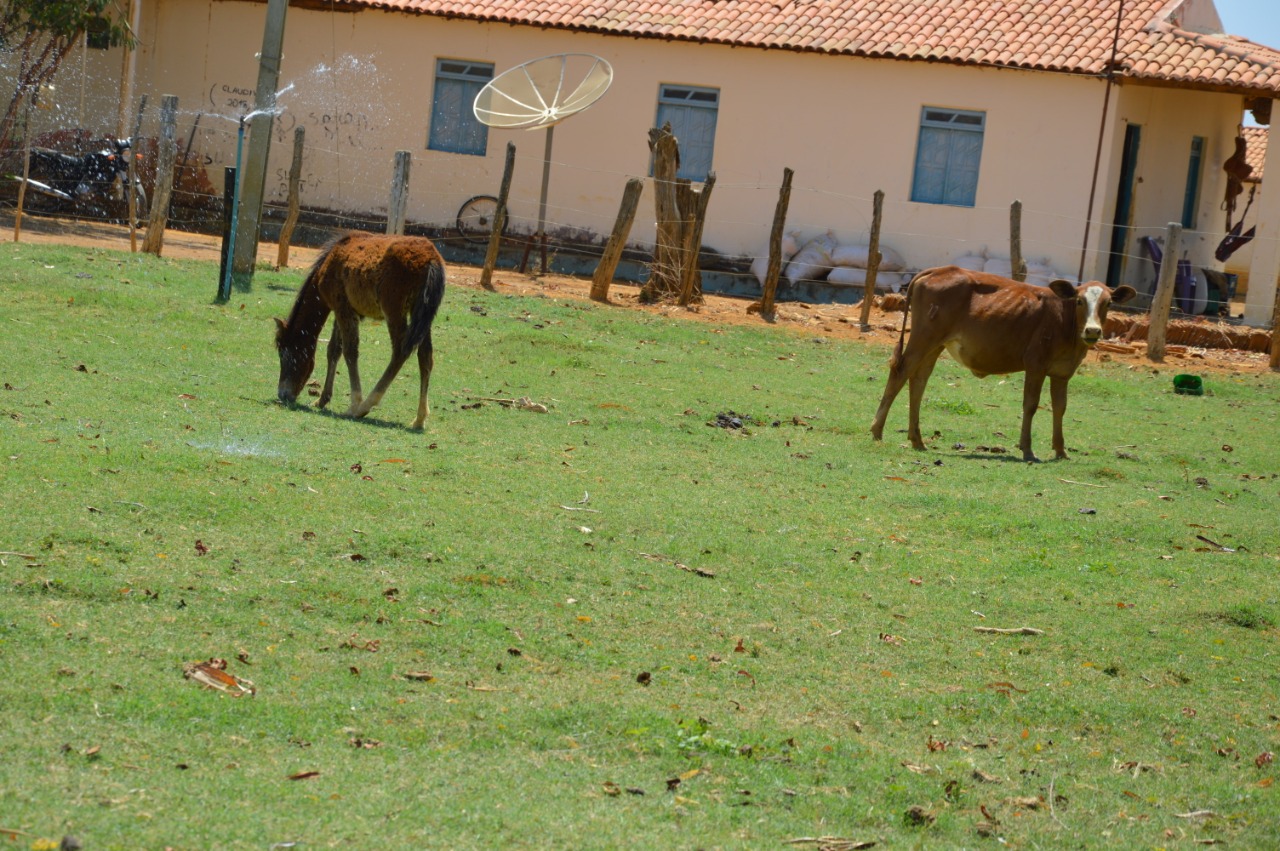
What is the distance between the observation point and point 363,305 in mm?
10820

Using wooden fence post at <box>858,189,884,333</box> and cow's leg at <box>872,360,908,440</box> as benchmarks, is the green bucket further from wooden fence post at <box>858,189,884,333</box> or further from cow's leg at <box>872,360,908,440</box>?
cow's leg at <box>872,360,908,440</box>

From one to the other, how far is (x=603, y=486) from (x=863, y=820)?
15.3 ft

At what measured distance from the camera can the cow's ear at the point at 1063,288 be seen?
1222cm

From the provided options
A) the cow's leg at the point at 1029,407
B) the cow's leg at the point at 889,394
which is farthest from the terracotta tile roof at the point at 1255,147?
the cow's leg at the point at 889,394

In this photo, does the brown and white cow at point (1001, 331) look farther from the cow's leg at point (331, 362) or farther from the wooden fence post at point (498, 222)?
the wooden fence post at point (498, 222)

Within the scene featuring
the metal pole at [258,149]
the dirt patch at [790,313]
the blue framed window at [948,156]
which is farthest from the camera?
the blue framed window at [948,156]

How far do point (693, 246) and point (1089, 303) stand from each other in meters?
8.90

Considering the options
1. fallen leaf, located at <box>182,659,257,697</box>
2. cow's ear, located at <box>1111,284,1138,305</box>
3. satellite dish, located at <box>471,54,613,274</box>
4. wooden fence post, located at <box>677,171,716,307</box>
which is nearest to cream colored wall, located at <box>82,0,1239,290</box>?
satellite dish, located at <box>471,54,613,274</box>

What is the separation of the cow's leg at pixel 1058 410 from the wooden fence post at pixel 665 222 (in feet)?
28.9

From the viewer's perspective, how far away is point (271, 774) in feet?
15.1

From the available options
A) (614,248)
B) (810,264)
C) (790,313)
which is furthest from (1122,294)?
(810,264)

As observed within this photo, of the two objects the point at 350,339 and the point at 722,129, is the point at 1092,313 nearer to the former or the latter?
the point at 350,339

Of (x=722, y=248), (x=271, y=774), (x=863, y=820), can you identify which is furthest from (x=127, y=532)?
(x=722, y=248)

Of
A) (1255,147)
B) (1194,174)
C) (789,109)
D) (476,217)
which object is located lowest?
(476,217)
